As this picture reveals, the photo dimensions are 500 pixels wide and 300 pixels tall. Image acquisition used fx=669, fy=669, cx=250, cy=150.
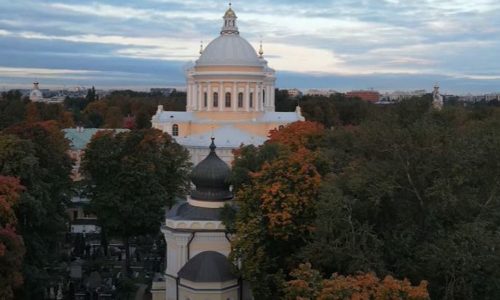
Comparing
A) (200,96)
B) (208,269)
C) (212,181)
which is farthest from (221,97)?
(208,269)

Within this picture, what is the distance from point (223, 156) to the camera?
53219 millimetres

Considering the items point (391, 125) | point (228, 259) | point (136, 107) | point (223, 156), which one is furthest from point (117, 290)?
point (136, 107)

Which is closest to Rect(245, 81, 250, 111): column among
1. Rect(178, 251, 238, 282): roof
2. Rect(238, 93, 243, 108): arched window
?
Rect(238, 93, 243, 108): arched window

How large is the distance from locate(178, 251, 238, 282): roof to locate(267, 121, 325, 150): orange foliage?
33.5ft

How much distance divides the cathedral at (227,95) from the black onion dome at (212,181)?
88.3ft

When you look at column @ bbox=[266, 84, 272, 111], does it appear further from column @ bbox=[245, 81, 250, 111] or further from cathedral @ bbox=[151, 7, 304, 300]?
column @ bbox=[245, 81, 250, 111]

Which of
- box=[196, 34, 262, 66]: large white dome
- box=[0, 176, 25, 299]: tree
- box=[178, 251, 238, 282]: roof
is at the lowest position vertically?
box=[178, 251, 238, 282]: roof

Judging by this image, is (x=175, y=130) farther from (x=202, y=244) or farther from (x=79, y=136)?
(x=202, y=244)

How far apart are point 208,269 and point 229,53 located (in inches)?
1351

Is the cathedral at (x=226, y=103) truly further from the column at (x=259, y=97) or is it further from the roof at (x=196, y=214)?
the roof at (x=196, y=214)

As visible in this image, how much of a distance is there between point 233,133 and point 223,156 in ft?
9.04

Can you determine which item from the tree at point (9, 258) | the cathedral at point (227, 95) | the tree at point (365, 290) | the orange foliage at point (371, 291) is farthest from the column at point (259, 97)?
the orange foliage at point (371, 291)

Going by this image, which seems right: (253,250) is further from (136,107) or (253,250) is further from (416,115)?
(136,107)

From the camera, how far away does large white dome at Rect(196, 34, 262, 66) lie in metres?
56.7
